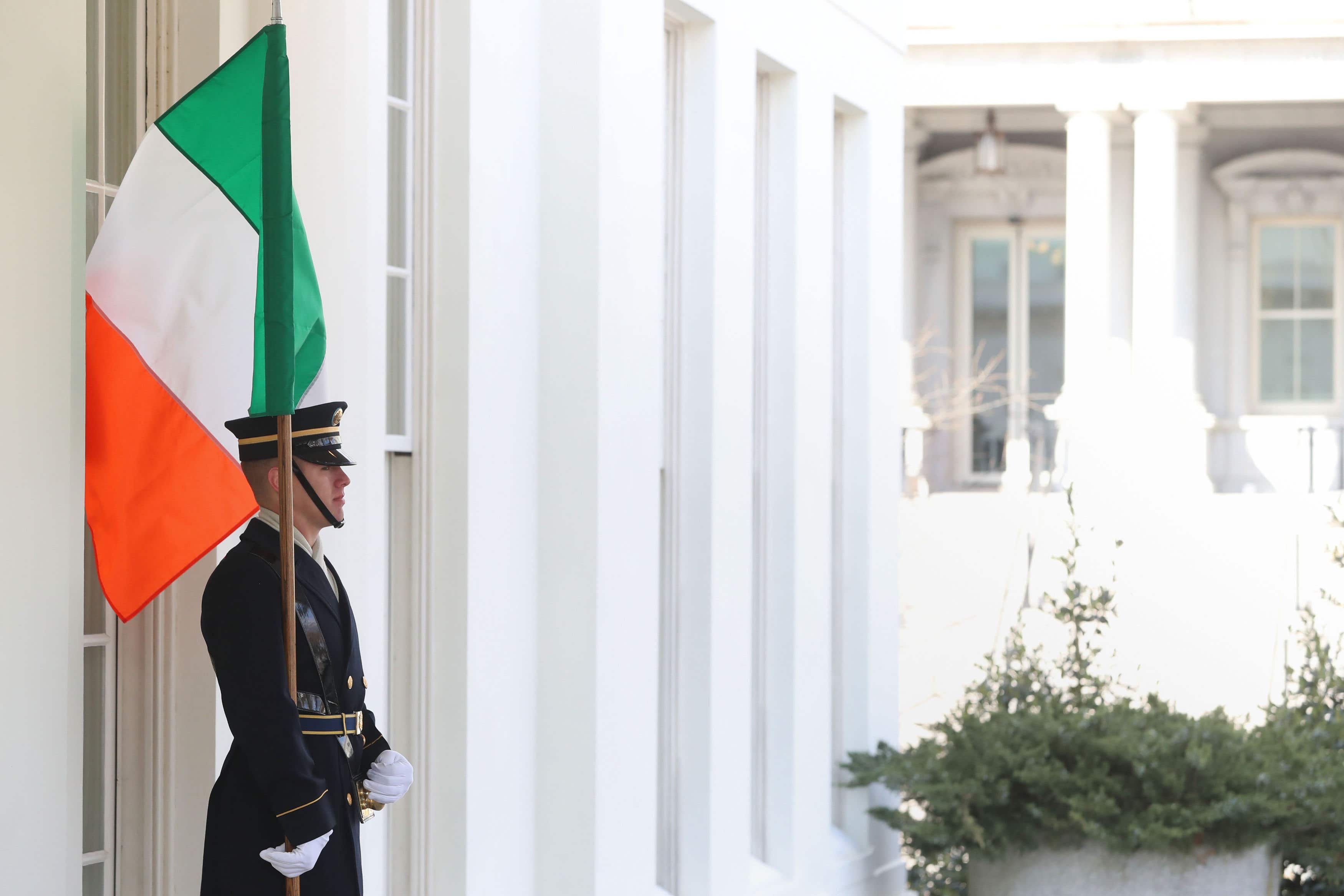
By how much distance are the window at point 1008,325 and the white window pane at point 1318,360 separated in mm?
2527

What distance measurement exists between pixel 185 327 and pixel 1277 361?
15.2 meters

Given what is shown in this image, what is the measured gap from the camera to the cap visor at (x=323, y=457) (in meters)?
2.90

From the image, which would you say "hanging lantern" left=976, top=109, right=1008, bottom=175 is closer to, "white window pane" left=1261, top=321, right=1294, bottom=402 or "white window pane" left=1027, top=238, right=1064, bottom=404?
"white window pane" left=1027, top=238, right=1064, bottom=404

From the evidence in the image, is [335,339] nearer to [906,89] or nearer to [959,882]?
[959,882]

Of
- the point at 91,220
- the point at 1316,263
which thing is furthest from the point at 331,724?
the point at 1316,263

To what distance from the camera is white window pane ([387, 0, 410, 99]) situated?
4.33 m

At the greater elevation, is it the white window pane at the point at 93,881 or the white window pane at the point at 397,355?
the white window pane at the point at 397,355

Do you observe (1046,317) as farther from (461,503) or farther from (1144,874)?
(461,503)

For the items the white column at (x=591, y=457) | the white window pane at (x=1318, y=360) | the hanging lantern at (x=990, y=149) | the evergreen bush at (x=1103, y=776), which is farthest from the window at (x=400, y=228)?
the white window pane at (x=1318, y=360)

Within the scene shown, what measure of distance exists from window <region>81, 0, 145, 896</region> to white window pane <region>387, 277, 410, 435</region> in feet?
3.29

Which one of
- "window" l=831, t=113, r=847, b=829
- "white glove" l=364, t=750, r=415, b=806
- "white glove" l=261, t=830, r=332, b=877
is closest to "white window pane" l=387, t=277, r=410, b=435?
"white glove" l=364, t=750, r=415, b=806

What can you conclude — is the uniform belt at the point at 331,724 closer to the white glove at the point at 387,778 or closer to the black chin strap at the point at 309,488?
the white glove at the point at 387,778

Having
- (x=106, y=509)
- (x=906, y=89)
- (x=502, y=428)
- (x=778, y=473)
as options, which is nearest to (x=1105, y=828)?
(x=778, y=473)

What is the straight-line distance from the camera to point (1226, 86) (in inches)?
512
